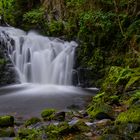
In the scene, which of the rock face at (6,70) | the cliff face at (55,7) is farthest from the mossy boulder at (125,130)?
the cliff face at (55,7)

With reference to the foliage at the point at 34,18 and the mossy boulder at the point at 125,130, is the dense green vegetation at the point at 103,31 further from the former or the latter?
the mossy boulder at the point at 125,130

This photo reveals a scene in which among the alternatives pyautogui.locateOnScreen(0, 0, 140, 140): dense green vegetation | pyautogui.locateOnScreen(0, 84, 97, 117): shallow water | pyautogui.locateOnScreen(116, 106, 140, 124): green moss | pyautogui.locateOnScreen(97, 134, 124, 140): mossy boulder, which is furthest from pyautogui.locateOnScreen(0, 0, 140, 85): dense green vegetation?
pyautogui.locateOnScreen(97, 134, 124, 140): mossy boulder

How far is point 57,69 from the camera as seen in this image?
50.6 ft

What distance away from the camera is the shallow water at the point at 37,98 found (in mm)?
10388

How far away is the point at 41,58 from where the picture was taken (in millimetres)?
15961

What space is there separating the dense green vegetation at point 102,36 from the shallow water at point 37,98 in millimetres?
1004

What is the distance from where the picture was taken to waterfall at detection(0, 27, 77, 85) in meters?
15.3

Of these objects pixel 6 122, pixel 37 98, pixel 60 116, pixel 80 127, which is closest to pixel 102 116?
pixel 80 127

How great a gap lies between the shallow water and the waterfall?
698 millimetres

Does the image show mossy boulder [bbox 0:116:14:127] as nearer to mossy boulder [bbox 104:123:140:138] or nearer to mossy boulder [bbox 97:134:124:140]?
mossy boulder [bbox 104:123:140:138]

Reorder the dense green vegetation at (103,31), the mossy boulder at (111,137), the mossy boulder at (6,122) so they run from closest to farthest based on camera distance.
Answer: the mossy boulder at (111,137) < the mossy boulder at (6,122) < the dense green vegetation at (103,31)

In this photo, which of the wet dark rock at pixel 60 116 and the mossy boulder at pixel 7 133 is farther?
the wet dark rock at pixel 60 116

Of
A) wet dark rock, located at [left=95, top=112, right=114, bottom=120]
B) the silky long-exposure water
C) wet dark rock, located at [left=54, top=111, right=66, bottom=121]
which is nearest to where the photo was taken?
wet dark rock, located at [left=95, top=112, right=114, bottom=120]

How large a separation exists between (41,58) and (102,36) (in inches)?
114
